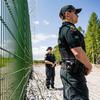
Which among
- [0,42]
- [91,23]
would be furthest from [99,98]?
[91,23]

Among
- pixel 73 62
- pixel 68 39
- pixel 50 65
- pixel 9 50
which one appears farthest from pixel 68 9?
pixel 50 65

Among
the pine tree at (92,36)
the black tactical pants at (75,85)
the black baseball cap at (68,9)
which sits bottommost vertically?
the black tactical pants at (75,85)

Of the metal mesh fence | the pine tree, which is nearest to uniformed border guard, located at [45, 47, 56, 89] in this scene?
the metal mesh fence

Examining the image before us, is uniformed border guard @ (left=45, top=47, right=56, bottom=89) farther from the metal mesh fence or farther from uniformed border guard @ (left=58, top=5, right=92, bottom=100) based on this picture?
uniformed border guard @ (left=58, top=5, right=92, bottom=100)

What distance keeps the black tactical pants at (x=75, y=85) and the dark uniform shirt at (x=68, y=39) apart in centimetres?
20

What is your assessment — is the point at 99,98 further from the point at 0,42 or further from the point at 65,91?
the point at 0,42

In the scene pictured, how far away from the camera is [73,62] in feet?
15.2

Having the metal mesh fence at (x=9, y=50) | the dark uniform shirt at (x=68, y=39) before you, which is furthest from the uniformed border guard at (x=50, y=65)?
the dark uniform shirt at (x=68, y=39)

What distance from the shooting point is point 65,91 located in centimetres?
467

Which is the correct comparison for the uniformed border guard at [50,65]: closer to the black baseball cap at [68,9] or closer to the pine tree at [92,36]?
the black baseball cap at [68,9]

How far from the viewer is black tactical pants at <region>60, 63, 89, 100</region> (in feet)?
14.8

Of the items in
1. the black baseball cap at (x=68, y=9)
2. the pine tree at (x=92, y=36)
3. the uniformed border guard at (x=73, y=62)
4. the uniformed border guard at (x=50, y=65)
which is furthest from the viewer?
Answer: the pine tree at (x=92, y=36)

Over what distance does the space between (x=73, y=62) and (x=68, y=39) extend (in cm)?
28

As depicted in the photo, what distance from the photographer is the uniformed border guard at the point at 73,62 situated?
4.51 meters
